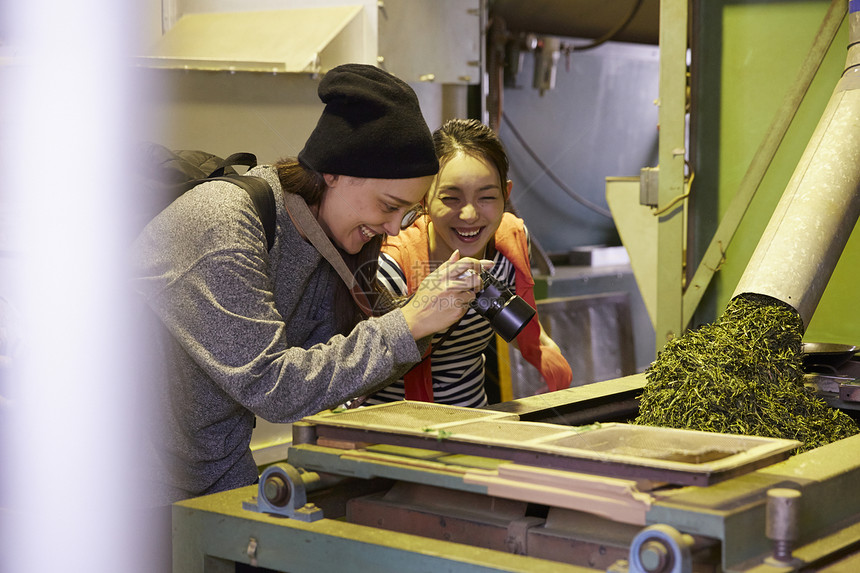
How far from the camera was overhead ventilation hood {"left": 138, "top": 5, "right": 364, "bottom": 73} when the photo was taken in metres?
2.62

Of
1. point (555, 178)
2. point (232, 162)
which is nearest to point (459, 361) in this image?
point (232, 162)

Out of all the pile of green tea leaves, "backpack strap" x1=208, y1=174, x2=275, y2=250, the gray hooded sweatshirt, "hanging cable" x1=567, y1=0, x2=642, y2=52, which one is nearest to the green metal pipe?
the pile of green tea leaves

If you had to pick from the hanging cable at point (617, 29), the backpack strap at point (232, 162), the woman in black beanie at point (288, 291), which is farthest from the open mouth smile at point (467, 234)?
the hanging cable at point (617, 29)

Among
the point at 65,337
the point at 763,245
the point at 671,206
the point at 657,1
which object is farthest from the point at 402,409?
the point at 657,1

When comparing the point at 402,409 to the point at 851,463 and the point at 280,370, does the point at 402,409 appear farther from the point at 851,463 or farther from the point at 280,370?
the point at 851,463

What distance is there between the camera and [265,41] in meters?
2.88

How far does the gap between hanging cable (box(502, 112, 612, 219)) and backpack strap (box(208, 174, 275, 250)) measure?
3208 millimetres

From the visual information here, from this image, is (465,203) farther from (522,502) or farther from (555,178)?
(555,178)

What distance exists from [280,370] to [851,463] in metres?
0.64

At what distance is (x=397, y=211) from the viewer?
137cm

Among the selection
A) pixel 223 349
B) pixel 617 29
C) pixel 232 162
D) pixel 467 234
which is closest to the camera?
pixel 223 349

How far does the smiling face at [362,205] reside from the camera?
4.37 ft

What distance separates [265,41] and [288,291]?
1714 mm

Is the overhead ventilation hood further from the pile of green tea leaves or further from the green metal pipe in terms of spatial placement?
the pile of green tea leaves
